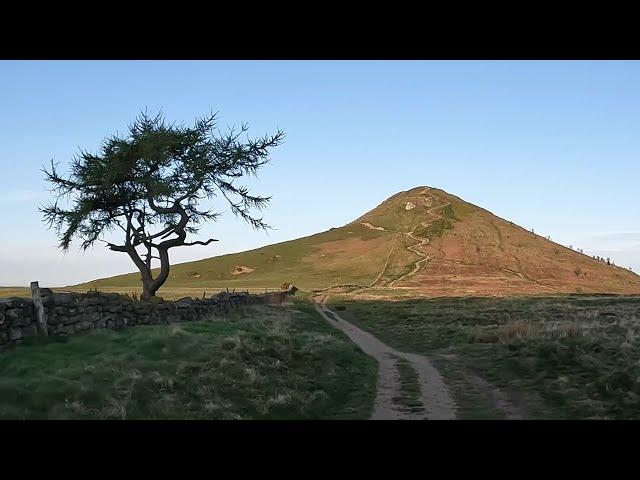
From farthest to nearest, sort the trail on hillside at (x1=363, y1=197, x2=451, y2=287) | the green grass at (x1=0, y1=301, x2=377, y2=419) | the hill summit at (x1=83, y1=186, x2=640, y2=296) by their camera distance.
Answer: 1. the trail on hillside at (x1=363, y1=197, x2=451, y2=287)
2. the hill summit at (x1=83, y1=186, x2=640, y2=296)
3. the green grass at (x1=0, y1=301, x2=377, y2=419)

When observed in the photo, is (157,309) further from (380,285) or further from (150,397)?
(380,285)

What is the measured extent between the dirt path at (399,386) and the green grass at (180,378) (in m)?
0.37

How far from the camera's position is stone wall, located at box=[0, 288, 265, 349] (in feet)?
50.1

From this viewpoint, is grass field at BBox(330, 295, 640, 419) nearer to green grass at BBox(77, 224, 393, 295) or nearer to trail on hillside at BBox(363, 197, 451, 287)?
trail on hillside at BBox(363, 197, 451, 287)

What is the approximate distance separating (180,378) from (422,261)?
97.6 metres

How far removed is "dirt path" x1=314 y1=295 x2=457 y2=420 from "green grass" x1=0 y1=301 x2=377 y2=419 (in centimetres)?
37

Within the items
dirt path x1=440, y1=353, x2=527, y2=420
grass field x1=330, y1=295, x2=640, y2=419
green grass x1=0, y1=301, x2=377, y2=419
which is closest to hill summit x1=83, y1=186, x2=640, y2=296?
grass field x1=330, y1=295, x2=640, y2=419

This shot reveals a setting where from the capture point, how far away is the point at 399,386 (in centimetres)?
1503

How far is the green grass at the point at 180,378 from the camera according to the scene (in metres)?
10.3

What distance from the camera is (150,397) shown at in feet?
36.0

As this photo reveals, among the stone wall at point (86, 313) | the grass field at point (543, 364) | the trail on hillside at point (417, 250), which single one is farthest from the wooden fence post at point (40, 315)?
the trail on hillside at point (417, 250)

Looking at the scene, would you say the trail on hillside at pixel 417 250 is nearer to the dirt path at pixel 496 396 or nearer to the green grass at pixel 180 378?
the dirt path at pixel 496 396
